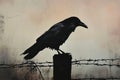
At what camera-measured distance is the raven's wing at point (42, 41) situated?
21.2 ft

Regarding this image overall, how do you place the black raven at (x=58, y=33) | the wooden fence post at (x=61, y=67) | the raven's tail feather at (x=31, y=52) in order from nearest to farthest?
the wooden fence post at (x=61, y=67)
the raven's tail feather at (x=31, y=52)
the black raven at (x=58, y=33)

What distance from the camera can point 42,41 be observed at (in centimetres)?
720

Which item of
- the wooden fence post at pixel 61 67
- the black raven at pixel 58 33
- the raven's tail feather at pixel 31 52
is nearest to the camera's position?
the wooden fence post at pixel 61 67

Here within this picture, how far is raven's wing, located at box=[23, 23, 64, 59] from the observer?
6461 mm

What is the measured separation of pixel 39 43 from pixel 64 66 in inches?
Answer: 64.0

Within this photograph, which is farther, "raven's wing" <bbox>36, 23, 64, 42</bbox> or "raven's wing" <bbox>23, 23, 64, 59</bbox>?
"raven's wing" <bbox>36, 23, 64, 42</bbox>

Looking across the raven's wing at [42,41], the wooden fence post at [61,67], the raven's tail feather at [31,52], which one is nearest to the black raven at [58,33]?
the raven's wing at [42,41]

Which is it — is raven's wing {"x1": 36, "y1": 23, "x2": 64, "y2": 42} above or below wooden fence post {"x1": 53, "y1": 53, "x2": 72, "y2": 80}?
above

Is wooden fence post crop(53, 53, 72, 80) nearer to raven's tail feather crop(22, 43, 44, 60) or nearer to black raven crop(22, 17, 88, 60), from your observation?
raven's tail feather crop(22, 43, 44, 60)

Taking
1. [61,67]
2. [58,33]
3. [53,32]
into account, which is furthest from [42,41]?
[61,67]

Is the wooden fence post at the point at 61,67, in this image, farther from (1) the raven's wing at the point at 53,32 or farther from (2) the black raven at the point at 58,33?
(1) the raven's wing at the point at 53,32

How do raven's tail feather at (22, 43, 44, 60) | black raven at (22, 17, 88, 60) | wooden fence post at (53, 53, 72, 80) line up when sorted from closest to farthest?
→ wooden fence post at (53, 53, 72, 80), raven's tail feather at (22, 43, 44, 60), black raven at (22, 17, 88, 60)

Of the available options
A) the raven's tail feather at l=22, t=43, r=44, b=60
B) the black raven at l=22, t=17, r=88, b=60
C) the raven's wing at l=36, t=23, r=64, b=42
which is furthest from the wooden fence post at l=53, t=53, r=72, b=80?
the raven's wing at l=36, t=23, r=64, b=42

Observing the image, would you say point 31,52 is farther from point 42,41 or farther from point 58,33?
point 58,33
